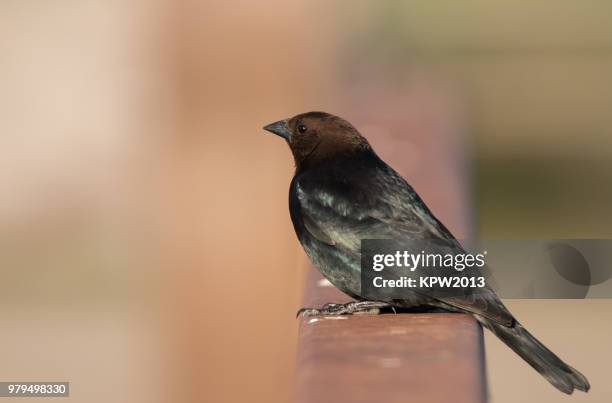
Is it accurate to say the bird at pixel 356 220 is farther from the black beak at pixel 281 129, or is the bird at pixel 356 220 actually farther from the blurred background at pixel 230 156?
the blurred background at pixel 230 156

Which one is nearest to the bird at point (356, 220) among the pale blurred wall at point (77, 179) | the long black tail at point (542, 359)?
the long black tail at point (542, 359)

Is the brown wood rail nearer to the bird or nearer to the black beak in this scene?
the bird

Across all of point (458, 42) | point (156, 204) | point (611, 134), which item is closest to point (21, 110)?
point (156, 204)

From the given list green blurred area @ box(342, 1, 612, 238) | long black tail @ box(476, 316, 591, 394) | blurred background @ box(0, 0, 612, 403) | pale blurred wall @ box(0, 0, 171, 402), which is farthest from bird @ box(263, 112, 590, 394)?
green blurred area @ box(342, 1, 612, 238)

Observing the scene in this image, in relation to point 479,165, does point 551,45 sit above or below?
above

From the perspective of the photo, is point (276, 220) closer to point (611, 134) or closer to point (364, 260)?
point (364, 260)
